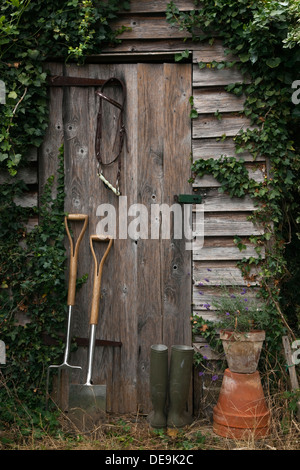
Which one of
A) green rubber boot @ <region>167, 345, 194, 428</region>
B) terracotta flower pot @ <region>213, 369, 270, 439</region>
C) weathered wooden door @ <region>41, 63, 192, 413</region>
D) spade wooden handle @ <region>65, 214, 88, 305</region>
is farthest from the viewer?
weathered wooden door @ <region>41, 63, 192, 413</region>

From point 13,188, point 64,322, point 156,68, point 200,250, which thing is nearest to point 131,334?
point 64,322

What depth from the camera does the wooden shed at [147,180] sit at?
381cm

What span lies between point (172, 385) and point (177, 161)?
1.75m

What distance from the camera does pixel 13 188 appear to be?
152 inches

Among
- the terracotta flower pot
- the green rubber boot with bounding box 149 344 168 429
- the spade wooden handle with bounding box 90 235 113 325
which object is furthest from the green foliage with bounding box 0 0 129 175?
the terracotta flower pot

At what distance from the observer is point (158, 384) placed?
136 inches

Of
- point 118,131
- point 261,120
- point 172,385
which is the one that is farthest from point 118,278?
point 261,120

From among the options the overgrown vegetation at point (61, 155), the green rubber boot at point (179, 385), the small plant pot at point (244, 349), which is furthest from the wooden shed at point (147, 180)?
the small plant pot at point (244, 349)

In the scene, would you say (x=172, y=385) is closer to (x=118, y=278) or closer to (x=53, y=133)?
(x=118, y=278)

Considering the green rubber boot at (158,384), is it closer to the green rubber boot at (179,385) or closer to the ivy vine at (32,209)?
the green rubber boot at (179,385)

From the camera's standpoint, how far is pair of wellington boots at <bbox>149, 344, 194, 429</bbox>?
11.3ft

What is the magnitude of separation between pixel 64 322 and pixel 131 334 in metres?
0.56

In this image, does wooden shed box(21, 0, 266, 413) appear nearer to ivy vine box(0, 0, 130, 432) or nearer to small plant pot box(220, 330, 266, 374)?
ivy vine box(0, 0, 130, 432)

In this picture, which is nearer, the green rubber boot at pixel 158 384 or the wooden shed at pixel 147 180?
the green rubber boot at pixel 158 384
